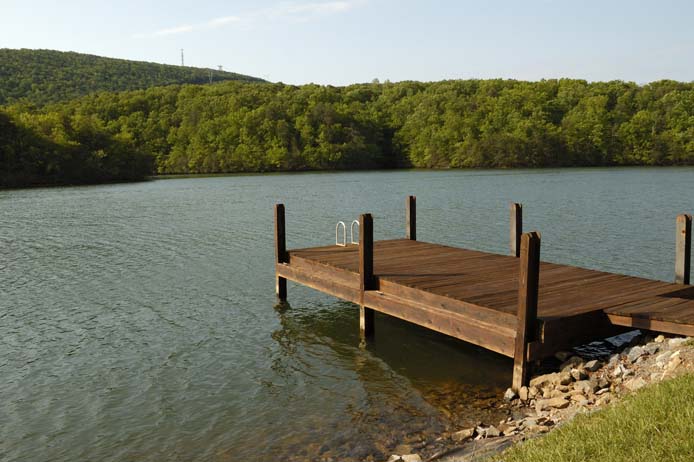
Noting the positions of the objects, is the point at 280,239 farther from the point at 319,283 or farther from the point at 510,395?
the point at 510,395

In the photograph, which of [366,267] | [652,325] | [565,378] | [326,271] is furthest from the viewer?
[326,271]

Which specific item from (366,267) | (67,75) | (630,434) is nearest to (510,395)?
(630,434)

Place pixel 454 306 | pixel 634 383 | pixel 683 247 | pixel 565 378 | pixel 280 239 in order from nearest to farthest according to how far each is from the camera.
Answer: pixel 634 383 → pixel 565 378 → pixel 454 306 → pixel 683 247 → pixel 280 239

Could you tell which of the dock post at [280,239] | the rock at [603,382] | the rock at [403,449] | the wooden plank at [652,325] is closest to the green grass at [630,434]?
the rock at [603,382]

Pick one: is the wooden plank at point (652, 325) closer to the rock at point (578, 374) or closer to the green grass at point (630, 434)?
the rock at point (578, 374)

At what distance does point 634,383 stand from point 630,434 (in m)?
2.56

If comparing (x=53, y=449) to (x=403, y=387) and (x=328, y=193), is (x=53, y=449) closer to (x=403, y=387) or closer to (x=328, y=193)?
(x=403, y=387)

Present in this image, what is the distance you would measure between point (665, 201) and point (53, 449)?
39010 mm

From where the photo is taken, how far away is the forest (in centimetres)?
9538

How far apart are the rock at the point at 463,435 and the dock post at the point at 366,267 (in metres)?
4.60

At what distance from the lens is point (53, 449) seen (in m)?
7.93

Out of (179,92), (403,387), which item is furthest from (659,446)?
(179,92)

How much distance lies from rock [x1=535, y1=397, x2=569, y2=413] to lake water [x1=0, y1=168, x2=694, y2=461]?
0.74m

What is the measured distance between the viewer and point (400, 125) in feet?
367
